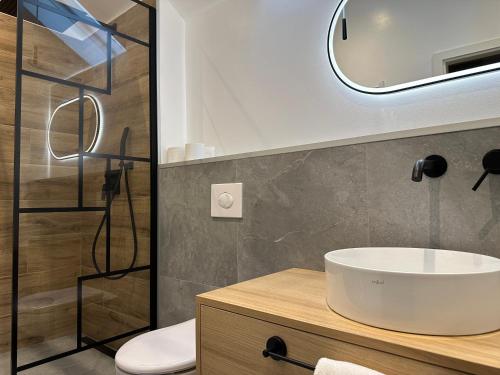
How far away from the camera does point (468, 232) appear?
94cm

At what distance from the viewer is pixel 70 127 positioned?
1487 millimetres

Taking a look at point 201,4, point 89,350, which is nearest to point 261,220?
point 89,350

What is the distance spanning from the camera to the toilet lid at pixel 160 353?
3.53ft

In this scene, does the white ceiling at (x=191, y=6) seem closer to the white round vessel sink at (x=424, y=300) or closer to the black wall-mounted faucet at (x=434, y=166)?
the black wall-mounted faucet at (x=434, y=166)

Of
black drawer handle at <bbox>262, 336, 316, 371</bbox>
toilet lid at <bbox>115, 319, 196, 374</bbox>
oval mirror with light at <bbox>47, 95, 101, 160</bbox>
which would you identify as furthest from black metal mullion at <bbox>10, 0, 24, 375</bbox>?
black drawer handle at <bbox>262, 336, 316, 371</bbox>

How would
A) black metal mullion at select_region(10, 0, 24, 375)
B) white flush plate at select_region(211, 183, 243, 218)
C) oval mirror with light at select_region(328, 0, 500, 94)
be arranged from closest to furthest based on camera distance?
1. oval mirror with light at select_region(328, 0, 500, 94)
2. black metal mullion at select_region(10, 0, 24, 375)
3. white flush plate at select_region(211, 183, 243, 218)

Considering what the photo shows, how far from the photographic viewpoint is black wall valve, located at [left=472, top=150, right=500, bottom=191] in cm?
88

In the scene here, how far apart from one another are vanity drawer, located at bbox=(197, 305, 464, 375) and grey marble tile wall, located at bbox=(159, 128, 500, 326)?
1.66ft

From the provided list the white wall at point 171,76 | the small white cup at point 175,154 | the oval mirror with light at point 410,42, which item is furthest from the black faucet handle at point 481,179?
the white wall at point 171,76

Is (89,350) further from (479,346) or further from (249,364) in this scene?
(479,346)

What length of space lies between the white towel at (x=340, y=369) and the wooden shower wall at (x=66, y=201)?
1.31 meters

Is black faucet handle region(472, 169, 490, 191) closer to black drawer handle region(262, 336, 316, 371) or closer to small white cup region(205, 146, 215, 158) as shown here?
black drawer handle region(262, 336, 316, 371)

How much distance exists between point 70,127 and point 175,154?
19.8 inches

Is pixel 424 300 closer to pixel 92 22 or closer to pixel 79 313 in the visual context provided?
pixel 79 313
